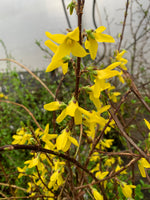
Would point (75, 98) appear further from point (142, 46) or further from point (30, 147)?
point (142, 46)

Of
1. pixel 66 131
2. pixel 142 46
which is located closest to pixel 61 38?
pixel 66 131

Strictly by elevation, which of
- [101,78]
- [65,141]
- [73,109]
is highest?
[101,78]

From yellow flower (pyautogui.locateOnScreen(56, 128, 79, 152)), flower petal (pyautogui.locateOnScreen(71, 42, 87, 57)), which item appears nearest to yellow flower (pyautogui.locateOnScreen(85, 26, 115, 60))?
flower petal (pyautogui.locateOnScreen(71, 42, 87, 57))

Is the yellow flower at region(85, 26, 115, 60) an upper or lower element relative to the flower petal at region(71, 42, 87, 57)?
upper

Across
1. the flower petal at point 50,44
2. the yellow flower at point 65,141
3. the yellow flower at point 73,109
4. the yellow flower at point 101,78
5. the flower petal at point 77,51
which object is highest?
the flower petal at point 50,44

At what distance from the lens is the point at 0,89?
10.5ft

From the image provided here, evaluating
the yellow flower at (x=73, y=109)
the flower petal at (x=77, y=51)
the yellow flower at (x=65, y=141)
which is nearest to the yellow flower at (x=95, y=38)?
the flower petal at (x=77, y=51)

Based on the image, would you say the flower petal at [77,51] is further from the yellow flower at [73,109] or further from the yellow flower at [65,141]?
the yellow flower at [65,141]

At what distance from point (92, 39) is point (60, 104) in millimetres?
242

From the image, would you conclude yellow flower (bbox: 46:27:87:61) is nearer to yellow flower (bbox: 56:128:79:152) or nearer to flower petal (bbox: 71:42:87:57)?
flower petal (bbox: 71:42:87:57)

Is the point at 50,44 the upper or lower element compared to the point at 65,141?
upper

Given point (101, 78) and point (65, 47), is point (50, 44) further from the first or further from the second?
point (101, 78)

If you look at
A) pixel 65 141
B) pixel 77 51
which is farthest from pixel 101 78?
pixel 65 141

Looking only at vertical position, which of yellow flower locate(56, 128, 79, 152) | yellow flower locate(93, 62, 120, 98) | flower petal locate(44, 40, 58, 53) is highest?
flower petal locate(44, 40, 58, 53)
